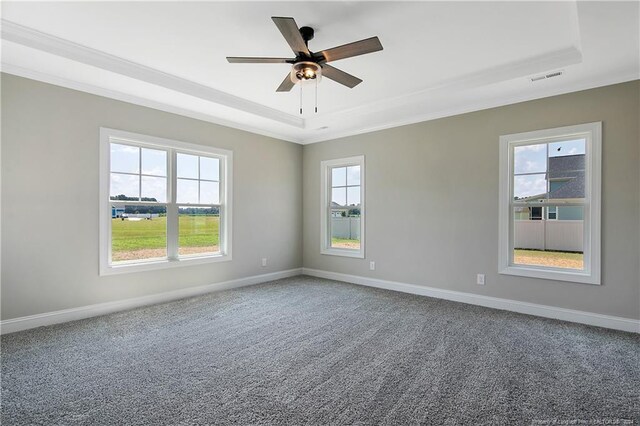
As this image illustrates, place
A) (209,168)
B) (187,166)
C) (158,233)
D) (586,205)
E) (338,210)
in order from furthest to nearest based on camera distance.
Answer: (338,210)
(209,168)
(187,166)
(158,233)
(586,205)

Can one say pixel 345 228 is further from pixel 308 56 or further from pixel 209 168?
pixel 308 56

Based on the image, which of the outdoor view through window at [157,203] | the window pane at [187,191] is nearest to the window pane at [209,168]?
the outdoor view through window at [157,203]

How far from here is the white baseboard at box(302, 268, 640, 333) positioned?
3291 millimetres

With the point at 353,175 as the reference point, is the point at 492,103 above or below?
above

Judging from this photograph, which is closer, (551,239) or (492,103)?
(551,239)

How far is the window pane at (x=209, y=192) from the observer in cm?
482

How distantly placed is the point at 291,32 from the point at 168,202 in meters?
3.12

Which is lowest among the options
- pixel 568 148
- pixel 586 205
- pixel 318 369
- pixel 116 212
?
pixel 318 369

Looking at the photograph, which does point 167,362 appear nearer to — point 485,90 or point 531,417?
point 531,417

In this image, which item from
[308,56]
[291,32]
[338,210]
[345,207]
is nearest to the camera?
[291,32]

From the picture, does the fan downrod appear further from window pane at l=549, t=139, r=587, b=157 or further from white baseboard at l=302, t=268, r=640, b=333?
white baseboard at l=302, t=268, r=640, b=333

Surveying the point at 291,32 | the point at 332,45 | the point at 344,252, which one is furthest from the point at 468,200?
the point at 291,32

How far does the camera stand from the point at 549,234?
12.6 ft

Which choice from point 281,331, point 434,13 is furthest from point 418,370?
point 434,13
